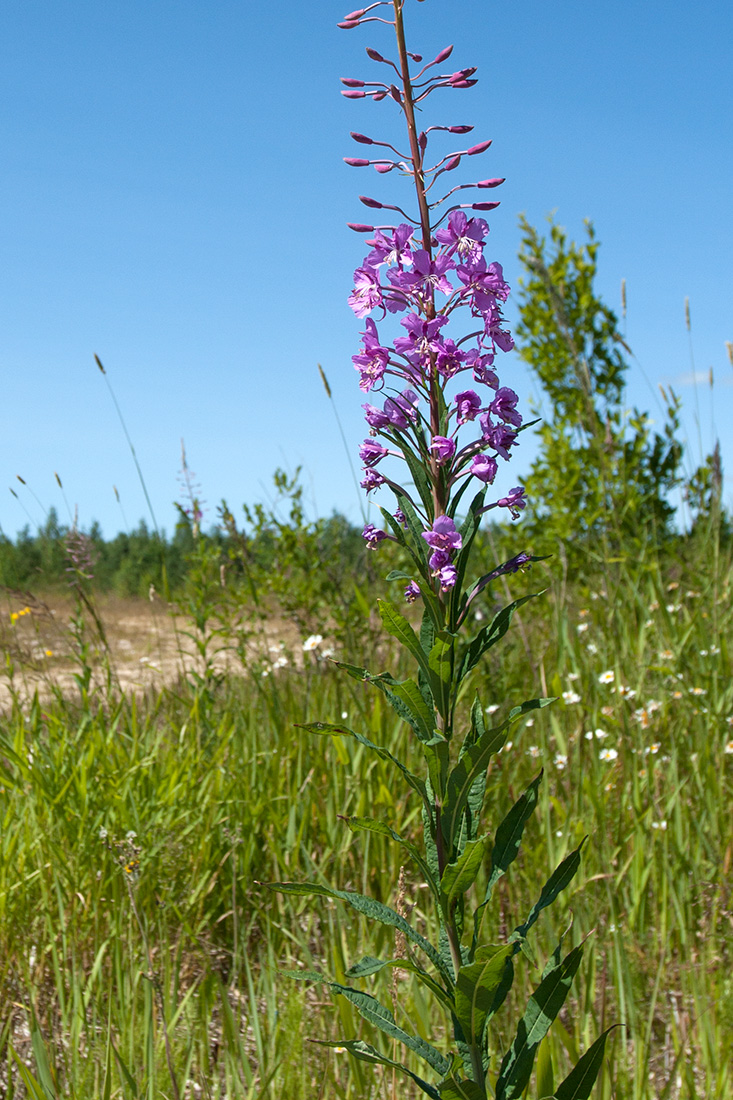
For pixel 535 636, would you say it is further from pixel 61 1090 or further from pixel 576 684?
pixel 61 1090

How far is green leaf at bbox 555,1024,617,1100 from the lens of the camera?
102 cm

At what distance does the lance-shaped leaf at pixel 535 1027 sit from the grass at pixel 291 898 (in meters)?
0.39

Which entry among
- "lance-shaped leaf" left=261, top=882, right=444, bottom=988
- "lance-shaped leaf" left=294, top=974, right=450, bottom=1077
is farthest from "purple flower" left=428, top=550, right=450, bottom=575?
"lance-shaped leaf" left=294, top=974, right=450, bottom=1077

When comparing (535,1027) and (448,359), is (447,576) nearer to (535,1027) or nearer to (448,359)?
(448,359)

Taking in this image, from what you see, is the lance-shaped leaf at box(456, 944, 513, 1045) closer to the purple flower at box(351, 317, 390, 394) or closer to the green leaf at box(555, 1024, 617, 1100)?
the green leaf at box(555, 1024, 617, 1100)

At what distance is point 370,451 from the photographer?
1.22 metres

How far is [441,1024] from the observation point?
1911mm

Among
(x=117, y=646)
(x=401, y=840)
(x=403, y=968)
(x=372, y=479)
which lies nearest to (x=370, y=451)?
(x=372, y=479)

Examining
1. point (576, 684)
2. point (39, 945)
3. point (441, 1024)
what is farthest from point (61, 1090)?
point (576, 684)

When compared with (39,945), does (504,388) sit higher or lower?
higher

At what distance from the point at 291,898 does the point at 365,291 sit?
174cm

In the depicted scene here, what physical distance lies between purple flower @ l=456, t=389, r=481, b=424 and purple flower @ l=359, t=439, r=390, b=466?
0.14m

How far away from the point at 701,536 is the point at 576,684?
58.7 inches

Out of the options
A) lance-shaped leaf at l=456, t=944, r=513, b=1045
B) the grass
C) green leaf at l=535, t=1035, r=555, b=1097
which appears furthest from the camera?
the grass
